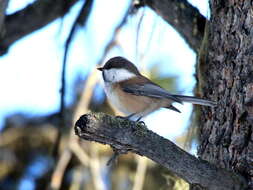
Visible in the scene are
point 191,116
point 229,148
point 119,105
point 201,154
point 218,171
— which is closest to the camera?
point 218,171

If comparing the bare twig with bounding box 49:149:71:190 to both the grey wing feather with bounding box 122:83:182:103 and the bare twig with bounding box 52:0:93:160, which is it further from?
the grey wing feather with bounding box 122:83:182:103

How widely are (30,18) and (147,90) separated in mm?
1087

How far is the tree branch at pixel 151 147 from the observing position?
2.05 meters

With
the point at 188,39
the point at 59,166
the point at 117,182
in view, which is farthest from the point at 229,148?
the point at 117,182

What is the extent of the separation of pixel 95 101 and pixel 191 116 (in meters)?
1.37

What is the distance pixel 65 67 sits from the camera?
3.55 m

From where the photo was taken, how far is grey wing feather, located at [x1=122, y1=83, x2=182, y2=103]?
2.87 m

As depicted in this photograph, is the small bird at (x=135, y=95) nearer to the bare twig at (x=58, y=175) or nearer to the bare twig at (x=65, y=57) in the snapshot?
the bare twig at (x=65, y=57)

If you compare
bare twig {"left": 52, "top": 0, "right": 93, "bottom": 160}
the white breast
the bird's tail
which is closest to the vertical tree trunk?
the bird's tail

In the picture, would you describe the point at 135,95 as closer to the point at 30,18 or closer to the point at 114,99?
the point at 114,99

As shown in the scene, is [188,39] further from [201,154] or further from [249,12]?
[201,154]

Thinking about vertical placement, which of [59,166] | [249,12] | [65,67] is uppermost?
[249,12]

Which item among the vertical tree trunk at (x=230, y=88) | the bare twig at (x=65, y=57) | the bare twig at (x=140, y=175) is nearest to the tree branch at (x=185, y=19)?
the vertical tree trunk at (x=230, y=88)

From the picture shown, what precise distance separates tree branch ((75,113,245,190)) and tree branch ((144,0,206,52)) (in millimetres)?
1078
